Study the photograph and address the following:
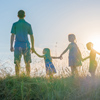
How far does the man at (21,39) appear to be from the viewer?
5527 millimetres

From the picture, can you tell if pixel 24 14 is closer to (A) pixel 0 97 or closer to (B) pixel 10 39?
(B) pixel 10 39

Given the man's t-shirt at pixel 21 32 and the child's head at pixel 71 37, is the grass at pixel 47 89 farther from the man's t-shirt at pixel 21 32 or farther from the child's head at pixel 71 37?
the child's head at pixel 71 37

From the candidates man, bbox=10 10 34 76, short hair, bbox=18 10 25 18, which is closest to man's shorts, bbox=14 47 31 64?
man, bbox=10 10 34 76

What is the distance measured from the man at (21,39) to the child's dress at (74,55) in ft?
5.06

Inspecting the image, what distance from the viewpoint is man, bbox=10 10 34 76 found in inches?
218

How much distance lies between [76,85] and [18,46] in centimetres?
202

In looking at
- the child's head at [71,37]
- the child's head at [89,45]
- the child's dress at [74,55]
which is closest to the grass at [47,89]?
the child's dress at [74,55]

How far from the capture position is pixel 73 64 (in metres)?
6.66

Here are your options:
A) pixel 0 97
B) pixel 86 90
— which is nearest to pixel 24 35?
pixel 0 97

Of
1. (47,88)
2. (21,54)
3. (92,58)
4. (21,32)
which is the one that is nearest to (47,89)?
(47,88)

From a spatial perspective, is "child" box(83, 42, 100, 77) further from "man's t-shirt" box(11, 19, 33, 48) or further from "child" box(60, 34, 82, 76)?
"man's t-shirt" box(11, 19, 33, 48)

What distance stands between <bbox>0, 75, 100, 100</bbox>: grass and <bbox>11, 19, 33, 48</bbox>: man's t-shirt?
47.2 inches

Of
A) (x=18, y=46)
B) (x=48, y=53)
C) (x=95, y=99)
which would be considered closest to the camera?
(x=95, y=99)

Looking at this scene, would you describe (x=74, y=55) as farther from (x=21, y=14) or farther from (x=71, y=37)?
(x=21, y=14)
